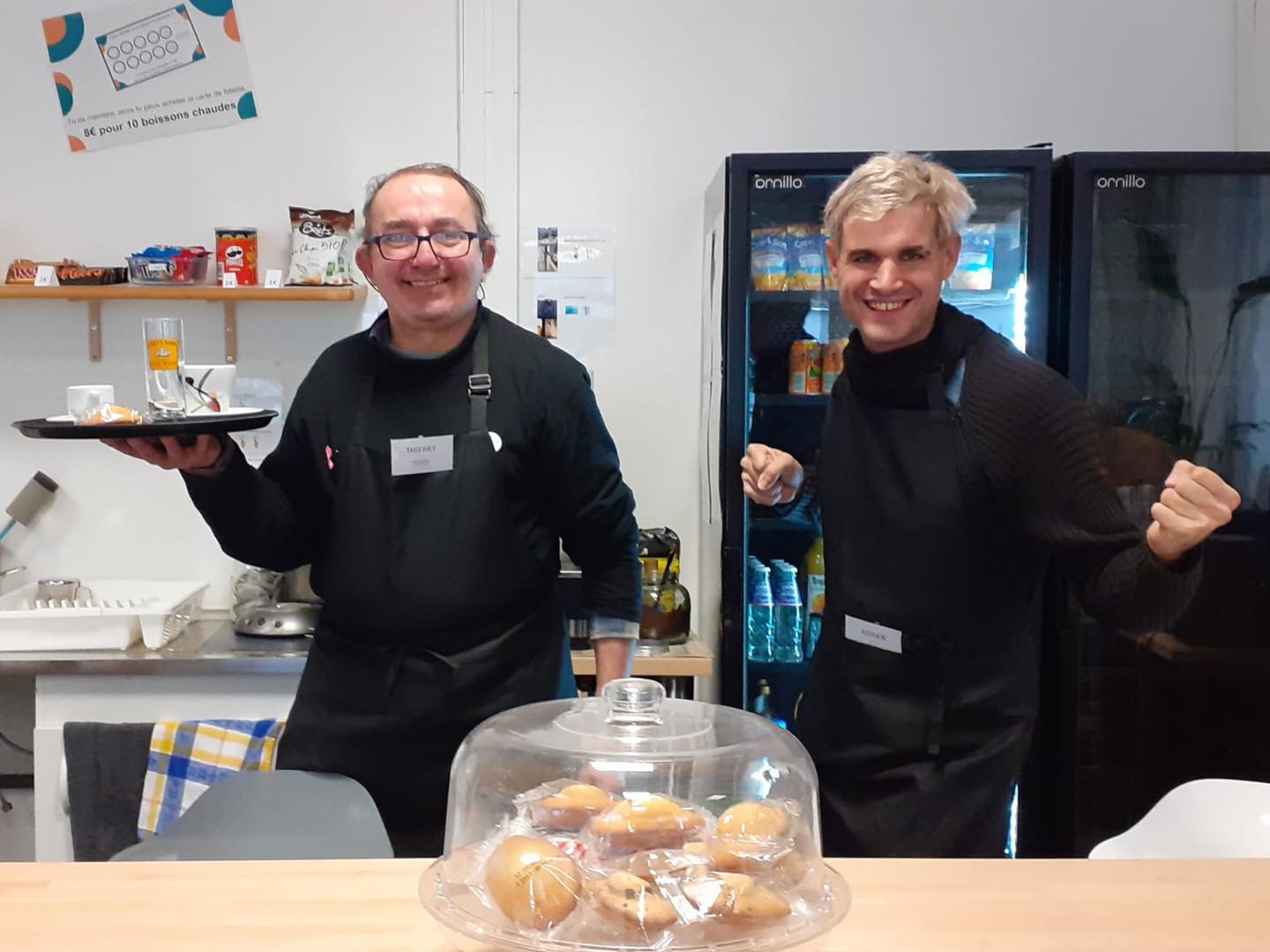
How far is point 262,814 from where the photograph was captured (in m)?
1.52

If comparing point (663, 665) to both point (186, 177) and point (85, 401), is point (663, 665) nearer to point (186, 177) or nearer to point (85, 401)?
point (85, 401)

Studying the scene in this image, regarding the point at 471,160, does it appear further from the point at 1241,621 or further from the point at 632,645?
the point at 1241,621

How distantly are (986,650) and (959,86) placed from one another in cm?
207

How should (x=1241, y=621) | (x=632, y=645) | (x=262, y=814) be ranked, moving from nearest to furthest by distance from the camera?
Result: (x=262, y=814) < (x=632, y=645) < (x=1241, y=621)

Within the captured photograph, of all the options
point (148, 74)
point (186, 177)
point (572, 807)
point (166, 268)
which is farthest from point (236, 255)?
point (572, 807)

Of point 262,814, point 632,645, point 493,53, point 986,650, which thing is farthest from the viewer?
point 493,53

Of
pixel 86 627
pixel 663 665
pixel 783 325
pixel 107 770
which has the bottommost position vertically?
pixel 107 770

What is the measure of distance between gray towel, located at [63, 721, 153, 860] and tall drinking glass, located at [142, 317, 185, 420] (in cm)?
118

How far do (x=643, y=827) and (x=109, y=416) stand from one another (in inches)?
47.6

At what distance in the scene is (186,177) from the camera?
10.3 feet

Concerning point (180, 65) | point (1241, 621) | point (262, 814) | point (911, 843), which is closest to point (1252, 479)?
point (1241, 621)

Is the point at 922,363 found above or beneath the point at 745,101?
beneath

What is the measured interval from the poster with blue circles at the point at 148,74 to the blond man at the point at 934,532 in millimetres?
2098

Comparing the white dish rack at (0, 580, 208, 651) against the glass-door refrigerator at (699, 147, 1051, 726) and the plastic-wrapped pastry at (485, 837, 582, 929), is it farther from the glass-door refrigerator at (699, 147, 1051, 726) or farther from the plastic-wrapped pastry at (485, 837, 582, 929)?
the plastic-wrapped pastry at (485, 837, 582, 929)
